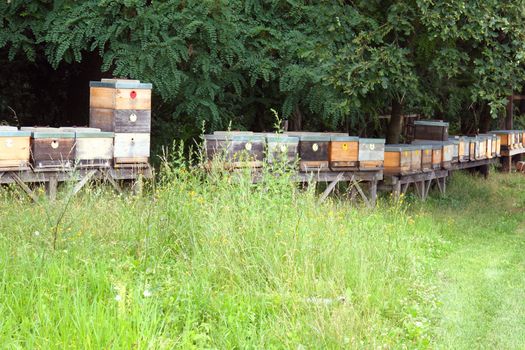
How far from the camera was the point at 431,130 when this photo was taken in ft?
68.4

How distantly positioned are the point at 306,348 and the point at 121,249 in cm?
236

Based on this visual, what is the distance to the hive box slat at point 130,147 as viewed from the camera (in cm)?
1346

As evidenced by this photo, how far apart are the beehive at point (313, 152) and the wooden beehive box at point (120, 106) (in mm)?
2812

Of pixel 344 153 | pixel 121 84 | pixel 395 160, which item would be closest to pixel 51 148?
pixel 121 84

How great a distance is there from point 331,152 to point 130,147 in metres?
3.75

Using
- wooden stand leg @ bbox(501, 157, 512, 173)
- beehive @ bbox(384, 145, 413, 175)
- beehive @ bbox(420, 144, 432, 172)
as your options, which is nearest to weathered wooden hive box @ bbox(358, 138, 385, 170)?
beehive @ bbox(384, 145, 413, 175)

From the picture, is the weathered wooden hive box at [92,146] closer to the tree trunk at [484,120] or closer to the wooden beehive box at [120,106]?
the wooden beehive box at [120,106]

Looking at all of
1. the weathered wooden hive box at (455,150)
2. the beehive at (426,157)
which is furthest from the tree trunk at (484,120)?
the beehive at (426,157)

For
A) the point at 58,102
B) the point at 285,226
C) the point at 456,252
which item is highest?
the point at 58,102

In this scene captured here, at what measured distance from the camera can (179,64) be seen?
16.4 m

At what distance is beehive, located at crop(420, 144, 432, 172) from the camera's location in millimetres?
17578

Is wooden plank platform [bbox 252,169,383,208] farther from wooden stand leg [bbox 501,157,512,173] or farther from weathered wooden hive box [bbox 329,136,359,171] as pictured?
wooden stand leg [bbox 501,157,512,173]

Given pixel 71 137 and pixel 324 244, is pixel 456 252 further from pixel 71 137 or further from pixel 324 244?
pixel 71 137

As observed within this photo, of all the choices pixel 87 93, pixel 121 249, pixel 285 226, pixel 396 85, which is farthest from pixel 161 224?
pixel 87 93
